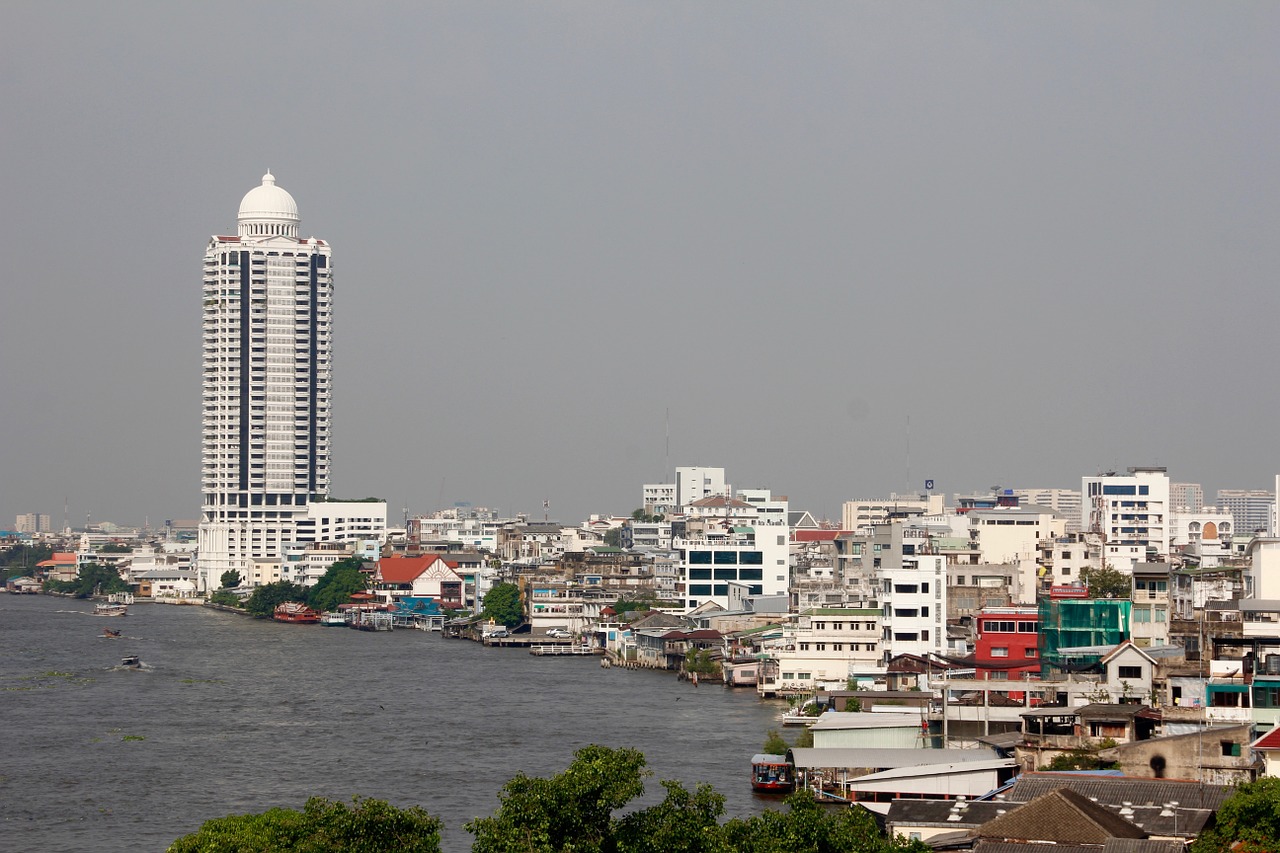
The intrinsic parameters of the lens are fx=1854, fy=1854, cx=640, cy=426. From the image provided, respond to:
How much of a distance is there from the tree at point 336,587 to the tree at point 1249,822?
48.4m

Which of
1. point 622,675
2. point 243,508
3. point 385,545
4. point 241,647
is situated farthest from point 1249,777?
point 243,508

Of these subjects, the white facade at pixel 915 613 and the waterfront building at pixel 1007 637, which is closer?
the waterfront building at pixel 1007 637

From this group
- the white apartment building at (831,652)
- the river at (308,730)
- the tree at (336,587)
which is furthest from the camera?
the tree at (336,587)

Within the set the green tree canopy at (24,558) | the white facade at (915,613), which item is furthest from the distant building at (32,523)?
the white facade at (915,613)

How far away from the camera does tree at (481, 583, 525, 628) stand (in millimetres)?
51344

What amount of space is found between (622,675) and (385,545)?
3120 centimetres

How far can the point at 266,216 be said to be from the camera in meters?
76.8

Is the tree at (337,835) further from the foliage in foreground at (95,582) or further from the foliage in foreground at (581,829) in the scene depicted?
the foliage in foreground at (95,582)

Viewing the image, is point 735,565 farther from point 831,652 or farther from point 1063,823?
point 1063,823


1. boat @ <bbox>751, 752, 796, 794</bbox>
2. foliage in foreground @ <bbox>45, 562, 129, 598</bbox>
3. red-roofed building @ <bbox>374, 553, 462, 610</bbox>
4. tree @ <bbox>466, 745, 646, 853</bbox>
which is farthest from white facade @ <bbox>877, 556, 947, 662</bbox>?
foliage in foreground @ <bbox>45, 562, 129, 598</bbox>

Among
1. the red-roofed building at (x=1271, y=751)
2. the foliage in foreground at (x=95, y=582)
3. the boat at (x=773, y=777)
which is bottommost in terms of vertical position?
the boat at (x=773, y=777)

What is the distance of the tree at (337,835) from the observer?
13.3 metres

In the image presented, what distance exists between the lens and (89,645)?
1779 inches

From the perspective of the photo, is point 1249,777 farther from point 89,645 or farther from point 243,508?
point 243,508
